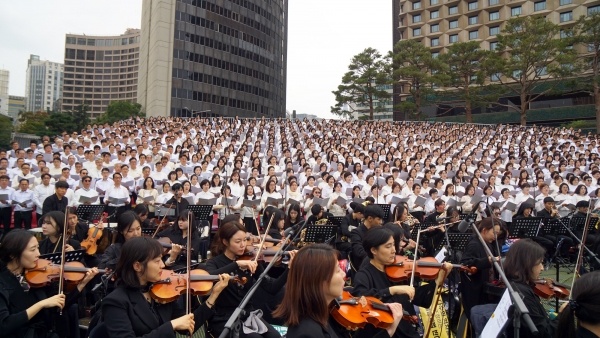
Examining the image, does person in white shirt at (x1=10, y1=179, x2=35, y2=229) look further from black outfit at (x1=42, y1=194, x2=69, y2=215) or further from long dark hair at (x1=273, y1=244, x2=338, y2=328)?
long dark hair at (x1=273, y1=244, x2=338, y2=328)

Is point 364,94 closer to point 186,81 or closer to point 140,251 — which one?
point 186,81

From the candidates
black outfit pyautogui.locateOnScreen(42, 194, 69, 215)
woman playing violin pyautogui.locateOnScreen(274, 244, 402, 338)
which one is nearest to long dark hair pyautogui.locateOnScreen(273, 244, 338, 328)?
woman playing violin pyautogui.locateOnScreen(274, 244, 402, 338)

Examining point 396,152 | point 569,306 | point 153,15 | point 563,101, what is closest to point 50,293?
point 569,306

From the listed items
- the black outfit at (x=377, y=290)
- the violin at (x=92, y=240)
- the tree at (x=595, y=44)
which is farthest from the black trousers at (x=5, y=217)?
the tree at (x=595, y=44)

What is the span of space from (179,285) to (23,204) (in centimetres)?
824

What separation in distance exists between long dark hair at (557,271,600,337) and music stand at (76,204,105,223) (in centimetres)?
760

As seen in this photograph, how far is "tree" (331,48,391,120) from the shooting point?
43.5 m

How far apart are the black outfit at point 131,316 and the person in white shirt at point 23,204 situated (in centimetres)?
837

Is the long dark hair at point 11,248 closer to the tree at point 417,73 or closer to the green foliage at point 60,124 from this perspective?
the tree at point 417,73

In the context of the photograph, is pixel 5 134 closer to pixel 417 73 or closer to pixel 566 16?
pixel 417 73

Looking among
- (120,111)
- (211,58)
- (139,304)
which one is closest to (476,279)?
(139,304)

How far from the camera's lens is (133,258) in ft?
10.8

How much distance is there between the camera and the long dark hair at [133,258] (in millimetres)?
3248

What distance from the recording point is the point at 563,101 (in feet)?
162
